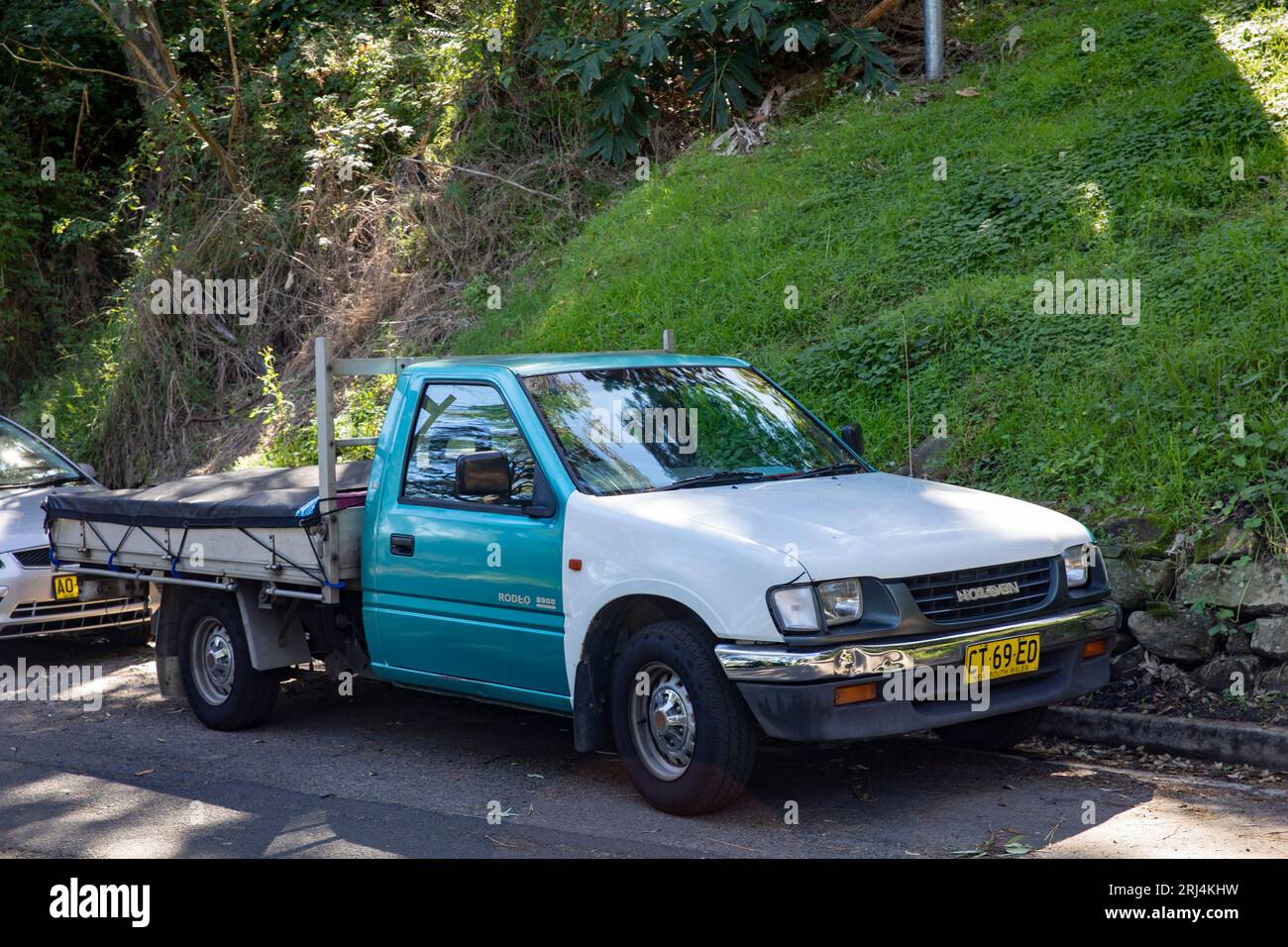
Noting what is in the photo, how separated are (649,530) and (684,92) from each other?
364 inches

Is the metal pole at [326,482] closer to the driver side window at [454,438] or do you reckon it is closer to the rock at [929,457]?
the driver side window at [454,438]

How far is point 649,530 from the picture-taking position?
5.69 metres

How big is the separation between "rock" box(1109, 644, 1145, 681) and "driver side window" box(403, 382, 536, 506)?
10.7ft

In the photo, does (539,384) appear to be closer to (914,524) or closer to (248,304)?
(914,524)

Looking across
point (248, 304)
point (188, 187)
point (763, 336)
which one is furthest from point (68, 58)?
point (763, 336)

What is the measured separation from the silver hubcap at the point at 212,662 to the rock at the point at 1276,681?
5.35 metres

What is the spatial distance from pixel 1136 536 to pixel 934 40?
6979mm

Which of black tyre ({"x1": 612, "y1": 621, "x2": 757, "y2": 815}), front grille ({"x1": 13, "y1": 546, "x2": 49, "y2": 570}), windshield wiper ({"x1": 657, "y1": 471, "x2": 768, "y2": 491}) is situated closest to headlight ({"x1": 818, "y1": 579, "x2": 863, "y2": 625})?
black tyre ({"x1": 612, "y1": 621, "x2": 757, "y2": 815})

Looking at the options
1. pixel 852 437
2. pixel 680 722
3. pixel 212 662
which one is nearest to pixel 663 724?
pixel 680 722

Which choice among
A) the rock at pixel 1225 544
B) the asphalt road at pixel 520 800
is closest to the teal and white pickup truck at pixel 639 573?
the asphalt road at pixel 520 800

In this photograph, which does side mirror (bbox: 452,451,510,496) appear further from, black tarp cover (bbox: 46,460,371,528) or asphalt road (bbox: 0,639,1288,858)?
asphalt road (bbox: 0,639,1288,858)

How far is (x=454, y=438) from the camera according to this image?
6652 mm

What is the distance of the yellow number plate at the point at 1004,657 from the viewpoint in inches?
217

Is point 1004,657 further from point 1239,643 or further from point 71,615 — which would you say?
point 71,615
